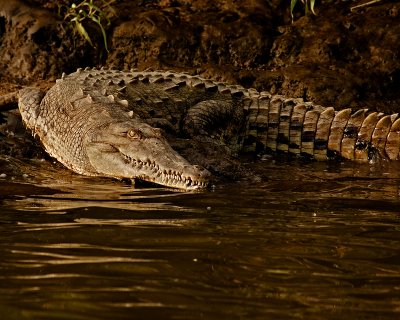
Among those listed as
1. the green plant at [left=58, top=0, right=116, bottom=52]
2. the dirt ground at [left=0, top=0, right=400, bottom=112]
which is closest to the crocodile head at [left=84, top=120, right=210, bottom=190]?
the green plant at [left=58, top=0, right=116, bottom=52]

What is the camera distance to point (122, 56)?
8977mm

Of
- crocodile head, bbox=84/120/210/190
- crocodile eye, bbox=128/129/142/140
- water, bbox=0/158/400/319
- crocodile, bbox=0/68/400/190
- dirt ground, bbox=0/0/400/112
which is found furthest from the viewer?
dirt ground, bbox=0/0/400/112

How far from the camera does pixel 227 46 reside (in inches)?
348

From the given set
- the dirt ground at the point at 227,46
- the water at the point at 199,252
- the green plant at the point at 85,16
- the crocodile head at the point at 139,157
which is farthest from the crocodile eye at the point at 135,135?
the dirt ground at the point at 227,46

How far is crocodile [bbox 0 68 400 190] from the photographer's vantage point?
6141mm

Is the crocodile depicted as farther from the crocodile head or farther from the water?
the water

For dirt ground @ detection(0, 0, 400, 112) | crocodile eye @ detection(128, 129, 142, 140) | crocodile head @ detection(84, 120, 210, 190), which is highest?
dirt ground @ detection(0, 0, 400, 112)

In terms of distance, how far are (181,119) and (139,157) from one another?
1.68 metres

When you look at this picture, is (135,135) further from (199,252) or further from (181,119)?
(199,252)

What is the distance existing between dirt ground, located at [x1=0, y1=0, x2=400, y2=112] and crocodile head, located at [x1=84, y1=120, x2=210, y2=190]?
2919mm

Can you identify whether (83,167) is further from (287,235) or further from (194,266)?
(194,266)

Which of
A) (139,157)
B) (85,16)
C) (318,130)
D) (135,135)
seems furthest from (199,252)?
(85,16)

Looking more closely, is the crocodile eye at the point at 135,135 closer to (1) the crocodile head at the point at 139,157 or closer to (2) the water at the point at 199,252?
(1) the crocodile head at the point at 139,157

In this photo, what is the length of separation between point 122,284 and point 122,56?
6.37 meters
